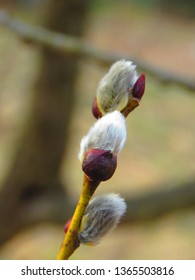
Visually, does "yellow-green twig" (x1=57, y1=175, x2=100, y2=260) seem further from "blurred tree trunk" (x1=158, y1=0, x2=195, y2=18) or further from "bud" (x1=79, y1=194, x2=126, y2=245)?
"blurred tree trunk" (x1=158, y1=0, x2=195, y2=18)

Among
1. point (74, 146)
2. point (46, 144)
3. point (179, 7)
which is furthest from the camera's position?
point (179, 7)

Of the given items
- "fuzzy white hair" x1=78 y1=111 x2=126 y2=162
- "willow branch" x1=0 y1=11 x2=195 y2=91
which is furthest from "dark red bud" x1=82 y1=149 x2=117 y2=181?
"willow branch" x1=0 y1=11 x2=195 y2=91

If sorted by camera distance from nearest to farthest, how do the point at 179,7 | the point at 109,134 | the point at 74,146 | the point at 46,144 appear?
the point at 109,134 → the point at 46,144 → the point at 74,146 → the point at 179,7

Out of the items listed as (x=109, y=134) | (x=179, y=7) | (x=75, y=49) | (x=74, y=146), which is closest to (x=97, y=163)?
(x=109, y=134)

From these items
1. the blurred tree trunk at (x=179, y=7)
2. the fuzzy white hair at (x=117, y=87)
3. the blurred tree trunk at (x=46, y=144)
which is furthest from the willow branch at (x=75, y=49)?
the blurred tree trunk at (x=179, y=7)

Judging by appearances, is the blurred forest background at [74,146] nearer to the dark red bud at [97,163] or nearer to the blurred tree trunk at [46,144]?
the blurred tree trunk at [46,144]

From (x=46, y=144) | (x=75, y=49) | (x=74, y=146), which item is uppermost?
(x=74, y=146)

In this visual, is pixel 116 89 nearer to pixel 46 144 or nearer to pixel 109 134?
pixel 109 134
